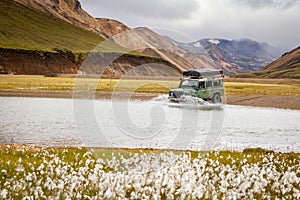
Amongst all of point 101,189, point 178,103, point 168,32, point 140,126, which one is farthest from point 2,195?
point 178,103

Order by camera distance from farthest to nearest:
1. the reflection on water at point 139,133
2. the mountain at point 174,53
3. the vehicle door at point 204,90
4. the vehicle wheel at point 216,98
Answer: the vehicle wheel at point 216,98 < the vehicle door at point 204,90 < the mountain at point 174,53 < the reflection on water at point 139,133

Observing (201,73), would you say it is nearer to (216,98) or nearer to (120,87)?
(216,98)

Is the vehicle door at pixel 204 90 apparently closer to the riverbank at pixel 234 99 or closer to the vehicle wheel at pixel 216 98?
the vehicle wheel at pixel 216 98

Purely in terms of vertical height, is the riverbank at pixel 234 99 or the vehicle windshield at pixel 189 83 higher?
the vehicle windshield at pixel 189 83

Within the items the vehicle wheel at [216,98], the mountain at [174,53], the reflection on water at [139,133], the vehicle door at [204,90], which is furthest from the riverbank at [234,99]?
the mountain at [174,53]

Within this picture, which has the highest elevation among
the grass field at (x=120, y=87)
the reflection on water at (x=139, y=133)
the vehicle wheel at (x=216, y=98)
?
the grass field at (x=120, y=87)

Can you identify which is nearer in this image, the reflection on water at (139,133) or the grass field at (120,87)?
the reflection on water at (139,133)

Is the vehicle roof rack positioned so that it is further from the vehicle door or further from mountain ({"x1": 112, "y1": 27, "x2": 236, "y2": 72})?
mountain ({"x1": 112, "y1": 27, "x2": 236, "y2": 72})

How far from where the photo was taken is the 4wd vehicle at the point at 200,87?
57500 millimetres

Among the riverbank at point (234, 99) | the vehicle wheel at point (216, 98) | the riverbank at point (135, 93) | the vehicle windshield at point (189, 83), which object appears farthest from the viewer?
the riverbank at point (135, 93)

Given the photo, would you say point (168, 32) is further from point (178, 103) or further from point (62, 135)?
point (178, 103)

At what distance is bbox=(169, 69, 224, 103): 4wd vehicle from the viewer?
5750 centimetres

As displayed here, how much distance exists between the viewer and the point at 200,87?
58.0m

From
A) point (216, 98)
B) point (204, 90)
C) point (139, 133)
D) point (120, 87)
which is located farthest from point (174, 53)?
point (120, 87)
